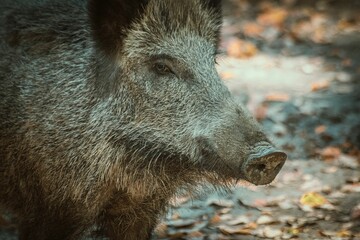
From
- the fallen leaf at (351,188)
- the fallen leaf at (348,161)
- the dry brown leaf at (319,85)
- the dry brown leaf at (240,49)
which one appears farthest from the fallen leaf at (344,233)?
the dry brown leaf at (240,49)

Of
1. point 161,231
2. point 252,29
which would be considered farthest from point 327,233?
point 252,29

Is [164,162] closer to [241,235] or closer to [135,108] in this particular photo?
[135,108]

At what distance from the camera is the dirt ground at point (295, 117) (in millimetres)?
6121

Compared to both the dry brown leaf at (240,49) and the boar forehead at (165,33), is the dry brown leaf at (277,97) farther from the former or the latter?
the boar forehead at (165,33)

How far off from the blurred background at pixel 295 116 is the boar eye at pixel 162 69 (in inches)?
39.0

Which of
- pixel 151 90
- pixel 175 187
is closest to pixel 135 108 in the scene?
pixel 151 90

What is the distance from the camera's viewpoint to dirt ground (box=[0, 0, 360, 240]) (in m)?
6.12

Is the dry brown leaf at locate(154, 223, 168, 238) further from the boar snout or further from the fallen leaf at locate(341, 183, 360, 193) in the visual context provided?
the boar snout

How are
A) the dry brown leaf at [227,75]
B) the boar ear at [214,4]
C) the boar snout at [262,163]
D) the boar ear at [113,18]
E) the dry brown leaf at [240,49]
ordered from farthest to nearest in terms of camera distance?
the dry brown leaf at [240,49]
the dry brown leaf at [227,75]
the boar ear at [214,4]
the boar ear at [113,18]
the boar snout at [262,163]

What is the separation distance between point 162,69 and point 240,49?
234 inches

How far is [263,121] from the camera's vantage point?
8.12 m

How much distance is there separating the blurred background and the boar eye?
99 centimetres

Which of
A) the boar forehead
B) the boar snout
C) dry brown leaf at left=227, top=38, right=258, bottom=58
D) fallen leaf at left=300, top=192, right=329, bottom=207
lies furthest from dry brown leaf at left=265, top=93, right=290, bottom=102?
the boar snout

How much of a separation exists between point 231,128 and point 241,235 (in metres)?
1.93
